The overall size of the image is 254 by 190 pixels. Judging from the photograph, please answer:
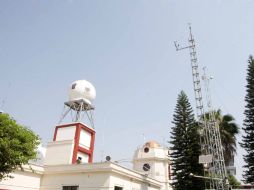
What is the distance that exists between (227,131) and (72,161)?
17.0 meters

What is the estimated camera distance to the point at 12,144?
1655 cm

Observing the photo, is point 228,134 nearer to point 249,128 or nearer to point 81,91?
point 249,128

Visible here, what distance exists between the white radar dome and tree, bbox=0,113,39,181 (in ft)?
47.8

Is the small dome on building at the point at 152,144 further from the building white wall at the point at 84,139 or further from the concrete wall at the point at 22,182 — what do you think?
the concrete wall at the point at 22,182

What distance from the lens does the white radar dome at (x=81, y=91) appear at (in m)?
32.4

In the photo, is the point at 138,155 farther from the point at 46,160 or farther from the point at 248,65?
the point at 248,65

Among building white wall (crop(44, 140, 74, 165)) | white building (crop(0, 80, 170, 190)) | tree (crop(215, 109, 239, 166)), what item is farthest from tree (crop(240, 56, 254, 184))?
building white wall (crop(44, 140, 74, 165))

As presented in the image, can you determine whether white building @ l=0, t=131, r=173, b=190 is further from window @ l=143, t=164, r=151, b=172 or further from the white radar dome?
window @ l=143, t=164, r=151, b=172

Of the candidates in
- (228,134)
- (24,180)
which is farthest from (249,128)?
(24,180)

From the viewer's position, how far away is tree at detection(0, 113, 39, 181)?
53.6 feet

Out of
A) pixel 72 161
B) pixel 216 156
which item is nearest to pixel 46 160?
pixel 72 161

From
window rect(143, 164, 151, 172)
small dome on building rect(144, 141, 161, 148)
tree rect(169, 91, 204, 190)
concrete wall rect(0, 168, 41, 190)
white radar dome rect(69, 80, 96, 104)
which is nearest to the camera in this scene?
concrete wall rect(0, 168, 41, 190)

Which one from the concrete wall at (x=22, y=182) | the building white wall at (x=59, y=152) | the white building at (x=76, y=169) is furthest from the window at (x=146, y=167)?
the concrete wall at (x=22, y=182)

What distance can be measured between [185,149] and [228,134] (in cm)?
496
